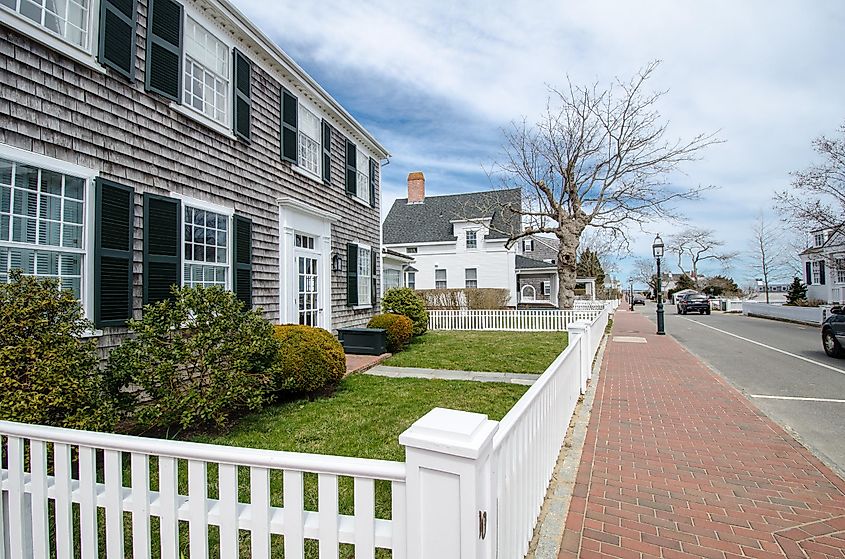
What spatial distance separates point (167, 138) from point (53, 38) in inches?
63.5

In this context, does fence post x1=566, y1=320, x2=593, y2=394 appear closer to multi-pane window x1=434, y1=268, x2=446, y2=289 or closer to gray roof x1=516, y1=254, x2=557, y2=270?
multi-pane window x1=434, y1=268, x2=446, y2=289

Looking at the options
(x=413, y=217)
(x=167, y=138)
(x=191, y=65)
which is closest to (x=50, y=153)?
(x=167, y=138)

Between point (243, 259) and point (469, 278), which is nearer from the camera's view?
point (243, 259)

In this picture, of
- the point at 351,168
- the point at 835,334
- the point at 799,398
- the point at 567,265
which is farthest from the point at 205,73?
the point at 567,265

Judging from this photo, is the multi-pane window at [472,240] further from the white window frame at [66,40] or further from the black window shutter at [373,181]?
the white window frame at [66,40]

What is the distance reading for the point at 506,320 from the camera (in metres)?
17.5

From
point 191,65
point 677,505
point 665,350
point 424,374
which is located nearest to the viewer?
point 677,505

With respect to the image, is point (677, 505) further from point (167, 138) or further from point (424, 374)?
point (167, 138)

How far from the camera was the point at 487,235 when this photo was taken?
27406mm

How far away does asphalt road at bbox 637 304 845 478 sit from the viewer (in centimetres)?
A: 488

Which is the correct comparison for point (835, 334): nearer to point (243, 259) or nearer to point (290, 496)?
point (243, 259)

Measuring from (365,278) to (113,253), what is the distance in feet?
24.6

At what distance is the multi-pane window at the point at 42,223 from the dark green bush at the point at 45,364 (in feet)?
2.60

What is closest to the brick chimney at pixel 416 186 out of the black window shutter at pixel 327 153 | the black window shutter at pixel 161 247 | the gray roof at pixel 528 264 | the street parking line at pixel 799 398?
the gray roof at pixel 528 264
